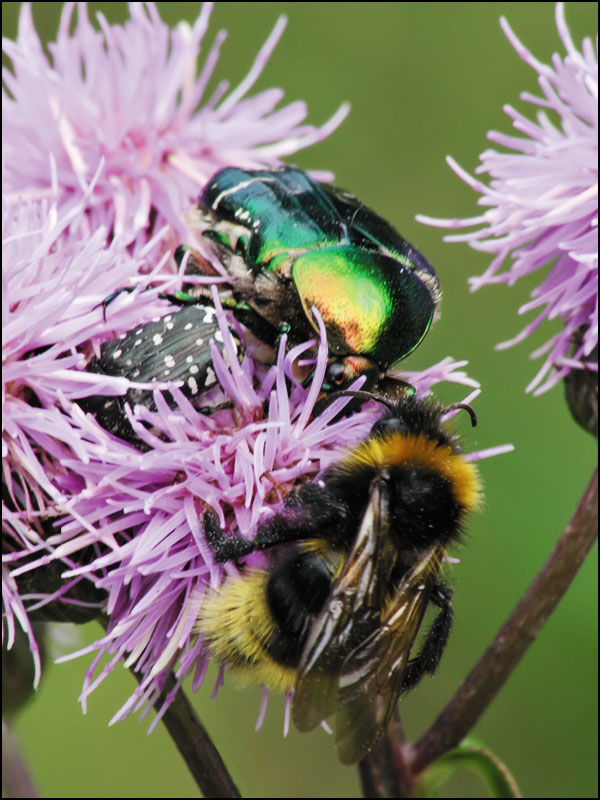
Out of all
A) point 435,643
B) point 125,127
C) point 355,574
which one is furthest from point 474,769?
point 125,127

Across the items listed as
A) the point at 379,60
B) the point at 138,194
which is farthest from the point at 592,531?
the point at 379,60

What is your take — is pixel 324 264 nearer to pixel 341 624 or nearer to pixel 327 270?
pixel 327 270

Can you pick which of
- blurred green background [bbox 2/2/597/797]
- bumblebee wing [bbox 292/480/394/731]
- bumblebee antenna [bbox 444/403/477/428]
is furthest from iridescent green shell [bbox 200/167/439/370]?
blurred green background [bbox 2/2/597/797]

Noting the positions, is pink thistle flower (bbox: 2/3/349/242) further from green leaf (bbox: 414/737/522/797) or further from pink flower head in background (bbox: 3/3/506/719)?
green leaf (bbox: 414/737/522/797)

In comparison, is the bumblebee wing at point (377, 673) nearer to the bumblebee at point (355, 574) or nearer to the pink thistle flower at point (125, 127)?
the bumblebee at point (355, 574)

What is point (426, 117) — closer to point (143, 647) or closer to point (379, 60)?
point (379, 60)

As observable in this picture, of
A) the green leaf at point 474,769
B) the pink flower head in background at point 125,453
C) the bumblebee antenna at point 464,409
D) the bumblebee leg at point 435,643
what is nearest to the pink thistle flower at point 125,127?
the pink flower head in background at point 125,453
